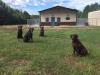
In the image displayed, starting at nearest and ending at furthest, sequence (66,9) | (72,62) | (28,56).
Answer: (72,62)
(28,56)
(66,9)

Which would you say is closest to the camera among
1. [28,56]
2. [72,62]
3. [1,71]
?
[1,71]

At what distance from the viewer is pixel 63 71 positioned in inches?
368

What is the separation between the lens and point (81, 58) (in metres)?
11.8

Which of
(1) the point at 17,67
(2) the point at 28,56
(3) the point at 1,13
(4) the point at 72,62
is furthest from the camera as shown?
(3) the point at 1,13

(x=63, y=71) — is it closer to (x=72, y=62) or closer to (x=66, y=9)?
(x=72, y=62)

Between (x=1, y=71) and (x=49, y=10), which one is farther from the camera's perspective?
(x=49, y=10)

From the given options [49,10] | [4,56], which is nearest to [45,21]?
[49,10]

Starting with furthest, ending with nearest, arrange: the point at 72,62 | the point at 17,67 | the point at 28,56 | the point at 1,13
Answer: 1. the point at 1,13
2. the point at 28,56
3. the point at 72,62
4. the point at 17,67

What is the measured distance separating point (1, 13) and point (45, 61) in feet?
213

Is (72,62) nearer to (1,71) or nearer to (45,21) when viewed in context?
(1,71)

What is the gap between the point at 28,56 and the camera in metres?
12.5

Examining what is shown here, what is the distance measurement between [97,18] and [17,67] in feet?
193

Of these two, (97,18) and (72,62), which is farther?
(97,18)

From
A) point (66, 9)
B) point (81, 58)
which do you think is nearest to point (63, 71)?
point (81, 58)
